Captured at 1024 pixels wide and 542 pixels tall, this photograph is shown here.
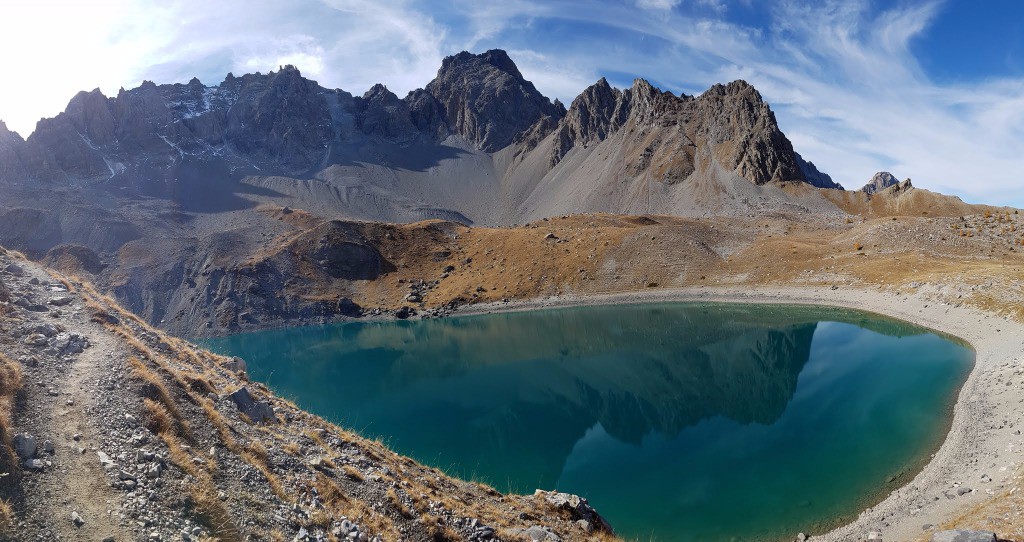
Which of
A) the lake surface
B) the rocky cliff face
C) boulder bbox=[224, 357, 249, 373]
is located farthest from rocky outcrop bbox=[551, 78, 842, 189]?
boulder bbox=[224, 357, 249, 373]

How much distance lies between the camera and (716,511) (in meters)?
25.0

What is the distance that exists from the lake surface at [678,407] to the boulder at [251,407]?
1646 cm

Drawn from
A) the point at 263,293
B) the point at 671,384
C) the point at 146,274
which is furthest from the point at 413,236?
the point at 671,384

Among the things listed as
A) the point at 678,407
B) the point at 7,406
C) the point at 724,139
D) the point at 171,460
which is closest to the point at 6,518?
the point at 171,460

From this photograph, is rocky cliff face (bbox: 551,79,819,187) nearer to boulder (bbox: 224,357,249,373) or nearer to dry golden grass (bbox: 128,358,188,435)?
boulder (bbox: 224,357,249,373)

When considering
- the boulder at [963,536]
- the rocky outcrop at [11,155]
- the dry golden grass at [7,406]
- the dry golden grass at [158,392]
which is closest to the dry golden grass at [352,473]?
the dry golden grass at [158,392]

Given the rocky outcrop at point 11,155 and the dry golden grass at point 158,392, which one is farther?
the rocky outcrop at point 11,155

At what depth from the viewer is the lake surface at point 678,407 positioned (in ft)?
85.9

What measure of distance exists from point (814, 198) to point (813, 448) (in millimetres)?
133125

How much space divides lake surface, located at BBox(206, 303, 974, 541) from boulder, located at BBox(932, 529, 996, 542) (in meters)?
7.80

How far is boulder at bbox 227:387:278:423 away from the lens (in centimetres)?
1761

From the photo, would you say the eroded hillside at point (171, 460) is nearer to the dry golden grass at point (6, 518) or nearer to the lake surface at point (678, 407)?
the dry golden grass at point (6, 518)

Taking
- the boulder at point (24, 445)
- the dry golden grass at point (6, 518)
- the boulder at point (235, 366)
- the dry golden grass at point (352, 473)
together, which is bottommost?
the dry golden grass at point (352, 473)

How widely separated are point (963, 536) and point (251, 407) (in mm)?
22369
